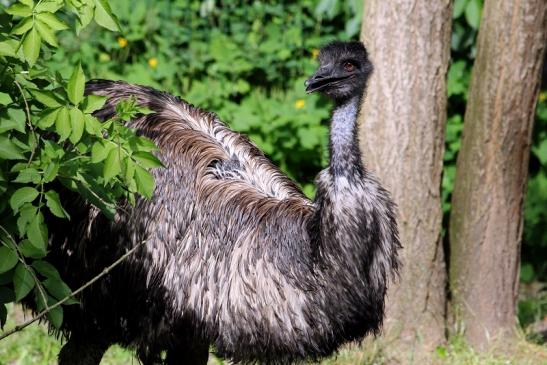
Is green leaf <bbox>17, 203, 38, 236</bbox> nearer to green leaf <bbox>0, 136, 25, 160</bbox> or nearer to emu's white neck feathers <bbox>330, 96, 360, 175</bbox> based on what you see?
green leaf <bbox>0, 136, 25, 160</bbox>

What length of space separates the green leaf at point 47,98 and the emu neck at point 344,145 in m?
1.18

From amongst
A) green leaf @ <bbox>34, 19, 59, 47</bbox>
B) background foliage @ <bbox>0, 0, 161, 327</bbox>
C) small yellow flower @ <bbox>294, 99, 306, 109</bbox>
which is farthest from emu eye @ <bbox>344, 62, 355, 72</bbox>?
small yellow flower @ <bbox>294, 99, 306, 109</bbox>

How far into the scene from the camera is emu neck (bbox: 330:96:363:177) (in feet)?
14.1

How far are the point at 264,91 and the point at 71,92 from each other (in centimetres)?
499

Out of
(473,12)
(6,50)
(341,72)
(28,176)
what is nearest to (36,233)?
(28,176)

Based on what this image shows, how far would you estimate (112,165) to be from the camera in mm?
3514

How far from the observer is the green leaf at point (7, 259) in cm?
370

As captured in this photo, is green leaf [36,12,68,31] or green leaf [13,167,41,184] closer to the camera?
green leaf [36,12,68,31]

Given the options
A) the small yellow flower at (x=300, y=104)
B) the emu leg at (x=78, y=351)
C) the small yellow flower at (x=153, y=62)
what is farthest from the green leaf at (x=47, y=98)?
the small yellow flower at (x=153, y=62)

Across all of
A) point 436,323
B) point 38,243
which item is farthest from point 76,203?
point 436,323

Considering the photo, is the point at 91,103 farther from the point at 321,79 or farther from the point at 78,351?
the point at 78,351

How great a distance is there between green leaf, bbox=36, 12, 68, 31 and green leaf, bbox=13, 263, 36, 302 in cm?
83

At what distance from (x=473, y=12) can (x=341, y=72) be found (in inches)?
122

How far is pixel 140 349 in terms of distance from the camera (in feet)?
15.4
